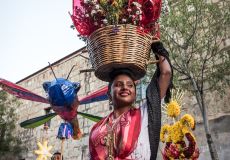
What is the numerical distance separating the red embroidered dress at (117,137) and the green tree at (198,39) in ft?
14.7

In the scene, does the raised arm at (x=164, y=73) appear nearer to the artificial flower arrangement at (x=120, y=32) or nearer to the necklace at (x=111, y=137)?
the artificial flower arrangement at (x=120, y=32)

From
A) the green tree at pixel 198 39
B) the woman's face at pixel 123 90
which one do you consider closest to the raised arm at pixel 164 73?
the woman's face at pixel 123 90

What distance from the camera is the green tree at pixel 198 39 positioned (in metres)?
6.46

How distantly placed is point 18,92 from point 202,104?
3.67 m

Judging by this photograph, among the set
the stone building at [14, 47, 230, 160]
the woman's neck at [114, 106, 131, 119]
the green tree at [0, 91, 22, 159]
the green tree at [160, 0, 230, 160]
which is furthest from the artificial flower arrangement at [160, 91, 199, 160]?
the green tree at [0, 91, 22, 159]

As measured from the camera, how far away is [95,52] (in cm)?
212

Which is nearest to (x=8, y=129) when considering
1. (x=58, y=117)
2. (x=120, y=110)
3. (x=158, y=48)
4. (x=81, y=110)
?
(x=58, y=117)

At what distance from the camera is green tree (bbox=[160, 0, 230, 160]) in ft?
21.2

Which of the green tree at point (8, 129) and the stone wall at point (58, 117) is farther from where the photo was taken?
the green tree at point (8, 129)

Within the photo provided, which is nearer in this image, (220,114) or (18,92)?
(18,92)

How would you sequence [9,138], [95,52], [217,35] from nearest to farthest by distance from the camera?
[95,52] → [217,35] → [9,138]

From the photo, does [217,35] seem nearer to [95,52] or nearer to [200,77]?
[200,77]

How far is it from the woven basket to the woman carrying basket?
3.5 inches

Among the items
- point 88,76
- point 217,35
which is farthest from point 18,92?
point 88,76
